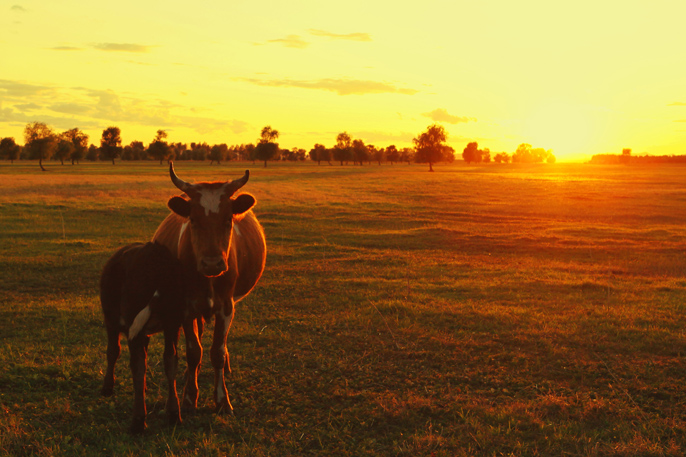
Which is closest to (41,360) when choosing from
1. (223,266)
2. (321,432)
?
(223,266)

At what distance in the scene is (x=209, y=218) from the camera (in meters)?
5.81

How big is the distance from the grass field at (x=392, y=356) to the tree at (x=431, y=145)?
10484 centimetres

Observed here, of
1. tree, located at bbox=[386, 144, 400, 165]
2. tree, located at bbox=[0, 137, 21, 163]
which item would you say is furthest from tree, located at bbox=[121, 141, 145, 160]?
tree, located at bbox=[386, 144, 400, 165]

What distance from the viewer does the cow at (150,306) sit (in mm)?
5770

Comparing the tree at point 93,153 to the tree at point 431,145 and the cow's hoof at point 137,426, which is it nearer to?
the tree at point 431,145

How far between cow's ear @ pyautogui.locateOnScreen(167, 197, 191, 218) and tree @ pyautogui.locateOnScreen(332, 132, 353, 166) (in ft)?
453

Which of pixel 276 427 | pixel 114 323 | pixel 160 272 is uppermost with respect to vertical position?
pixel 160 272

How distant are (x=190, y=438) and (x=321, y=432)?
1473 mm

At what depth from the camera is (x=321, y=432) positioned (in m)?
5.87

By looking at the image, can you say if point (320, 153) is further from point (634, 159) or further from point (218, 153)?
point (634, 159)

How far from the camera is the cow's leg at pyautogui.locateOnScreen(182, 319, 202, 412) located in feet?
20.1

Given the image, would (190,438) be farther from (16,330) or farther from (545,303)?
(545,303)

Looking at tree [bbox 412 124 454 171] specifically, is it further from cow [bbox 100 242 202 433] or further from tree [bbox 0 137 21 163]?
cow [bbox 100 242 202 433]

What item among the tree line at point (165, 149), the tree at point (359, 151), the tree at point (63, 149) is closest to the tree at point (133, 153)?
the tree line at point (165, 149)
